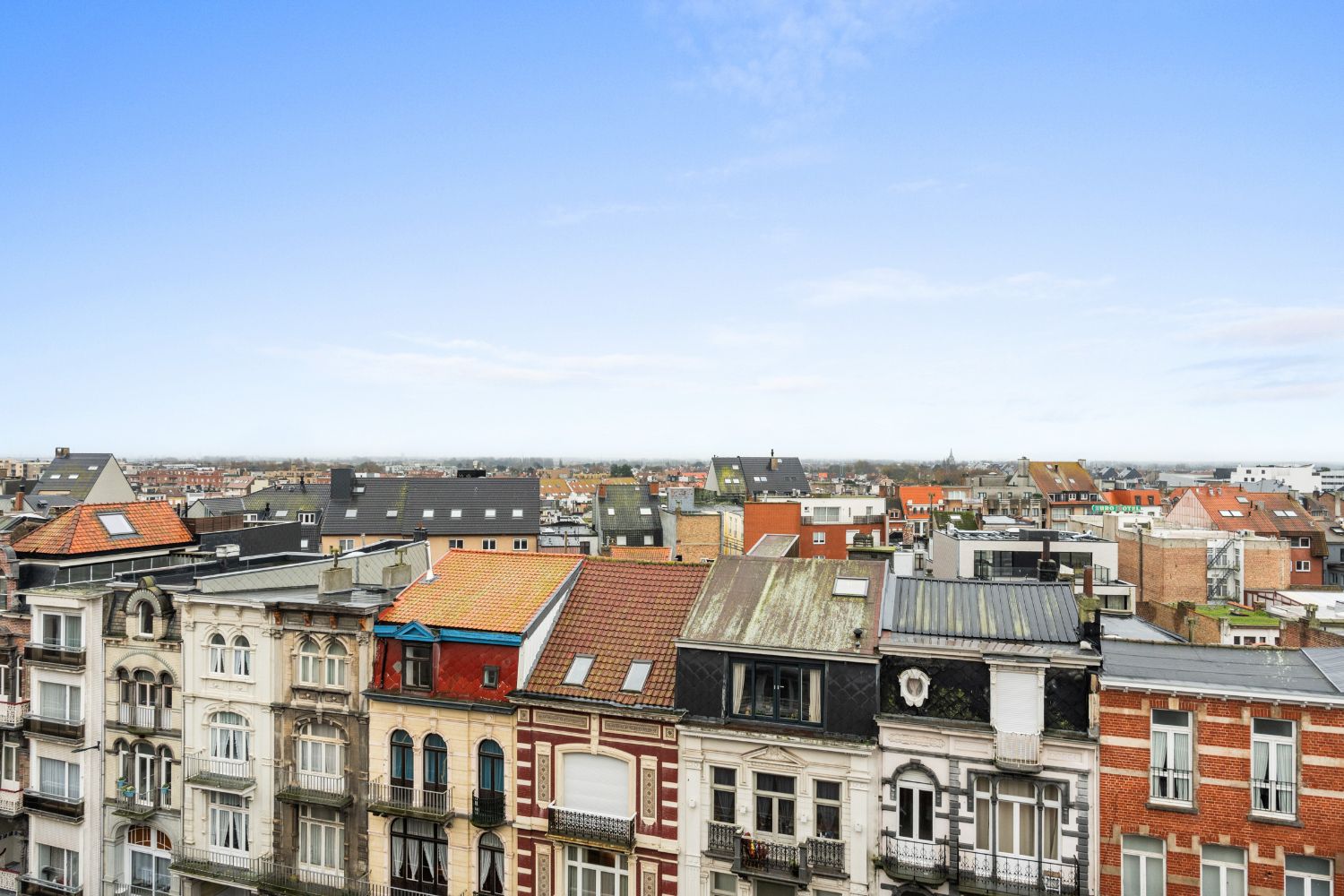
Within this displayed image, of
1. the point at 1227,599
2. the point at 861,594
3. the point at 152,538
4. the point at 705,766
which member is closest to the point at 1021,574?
the point at 1227,599

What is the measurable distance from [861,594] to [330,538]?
5673 centimetres

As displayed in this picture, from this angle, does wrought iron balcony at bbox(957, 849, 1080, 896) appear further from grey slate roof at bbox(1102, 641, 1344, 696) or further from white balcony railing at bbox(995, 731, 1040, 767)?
grey slate roof at bbox(1102, 641, 1344, 696)

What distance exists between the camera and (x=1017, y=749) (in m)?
19.9

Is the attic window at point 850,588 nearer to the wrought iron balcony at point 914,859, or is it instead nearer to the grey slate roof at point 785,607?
the grey slate roof at point 785,607

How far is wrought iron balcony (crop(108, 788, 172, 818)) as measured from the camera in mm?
28312

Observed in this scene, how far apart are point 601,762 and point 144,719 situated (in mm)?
17635

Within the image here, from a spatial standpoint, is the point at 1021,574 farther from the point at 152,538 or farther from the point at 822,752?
the point at 152,538

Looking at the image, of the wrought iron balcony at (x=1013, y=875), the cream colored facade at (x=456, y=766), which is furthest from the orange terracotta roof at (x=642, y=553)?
the wrought iron balcony at (x=1013, y=875)

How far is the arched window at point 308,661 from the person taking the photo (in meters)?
26.2

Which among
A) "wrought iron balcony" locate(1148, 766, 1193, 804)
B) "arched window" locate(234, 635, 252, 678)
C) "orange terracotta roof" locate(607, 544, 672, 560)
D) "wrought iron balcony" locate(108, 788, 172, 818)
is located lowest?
"wrought iron balcony" locate(108, 788, 172, 818)

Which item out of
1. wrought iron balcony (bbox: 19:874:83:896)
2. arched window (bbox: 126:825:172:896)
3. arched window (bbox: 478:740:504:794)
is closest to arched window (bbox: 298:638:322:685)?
arched window (bbox: 478:740:504:794)

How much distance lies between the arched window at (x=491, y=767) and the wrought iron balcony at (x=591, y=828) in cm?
197

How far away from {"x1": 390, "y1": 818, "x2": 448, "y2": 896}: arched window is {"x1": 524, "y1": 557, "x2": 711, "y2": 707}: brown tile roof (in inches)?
236

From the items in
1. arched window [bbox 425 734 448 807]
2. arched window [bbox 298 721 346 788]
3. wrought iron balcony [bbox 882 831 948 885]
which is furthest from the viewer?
arched window [bbox 298 721 346 788]
